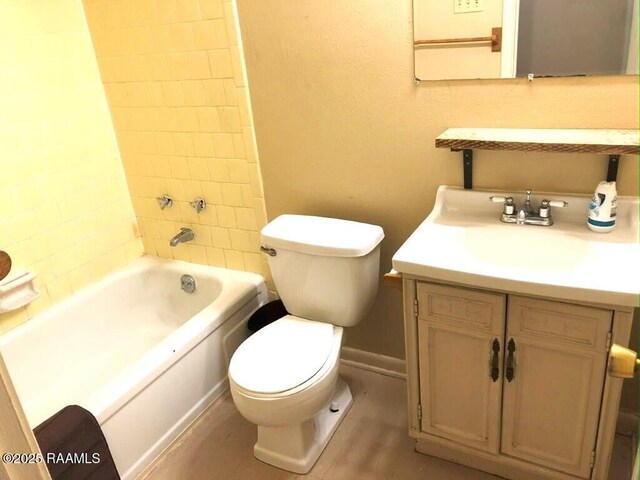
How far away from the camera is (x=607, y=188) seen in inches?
62.6

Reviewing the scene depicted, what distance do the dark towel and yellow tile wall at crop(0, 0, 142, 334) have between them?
0.73 m

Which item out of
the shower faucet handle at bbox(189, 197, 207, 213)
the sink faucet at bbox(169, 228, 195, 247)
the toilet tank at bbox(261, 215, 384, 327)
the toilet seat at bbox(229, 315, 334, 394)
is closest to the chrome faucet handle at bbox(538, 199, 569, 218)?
the toilet tank at bbox(261, 215, 384, 327)

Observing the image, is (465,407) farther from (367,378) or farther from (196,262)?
(196,262)

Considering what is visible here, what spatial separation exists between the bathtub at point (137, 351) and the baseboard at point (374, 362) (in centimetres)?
47

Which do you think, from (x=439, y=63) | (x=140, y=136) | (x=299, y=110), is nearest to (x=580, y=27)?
(x=439, y=63)

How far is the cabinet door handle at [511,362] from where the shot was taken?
60.8 inches

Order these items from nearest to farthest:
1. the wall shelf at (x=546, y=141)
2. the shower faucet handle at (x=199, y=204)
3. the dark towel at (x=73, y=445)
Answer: the wall shelf at (x=546, y=141) < the dark towel at (x=73, y=445) < the shower faucet handle at (x=199, y=204)

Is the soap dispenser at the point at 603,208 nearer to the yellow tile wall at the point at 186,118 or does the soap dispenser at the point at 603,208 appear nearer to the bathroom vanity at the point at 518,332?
the bathroom vanity at the point at 518,332

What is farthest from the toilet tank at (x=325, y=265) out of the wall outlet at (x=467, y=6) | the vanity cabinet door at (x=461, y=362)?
the wall outlet at (x=467, y=6)

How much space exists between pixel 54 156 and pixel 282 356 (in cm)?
135

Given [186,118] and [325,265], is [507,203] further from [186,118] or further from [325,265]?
[186,118]

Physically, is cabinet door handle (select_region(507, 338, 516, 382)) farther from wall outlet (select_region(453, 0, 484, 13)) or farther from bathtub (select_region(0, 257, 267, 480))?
bathtub (select_region(0, 257, 267, 480))

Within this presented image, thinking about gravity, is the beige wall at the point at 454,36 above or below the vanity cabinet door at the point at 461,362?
above

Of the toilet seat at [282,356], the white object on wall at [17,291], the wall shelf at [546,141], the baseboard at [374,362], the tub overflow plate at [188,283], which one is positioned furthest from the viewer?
the tub overflow plate at [188,283]
